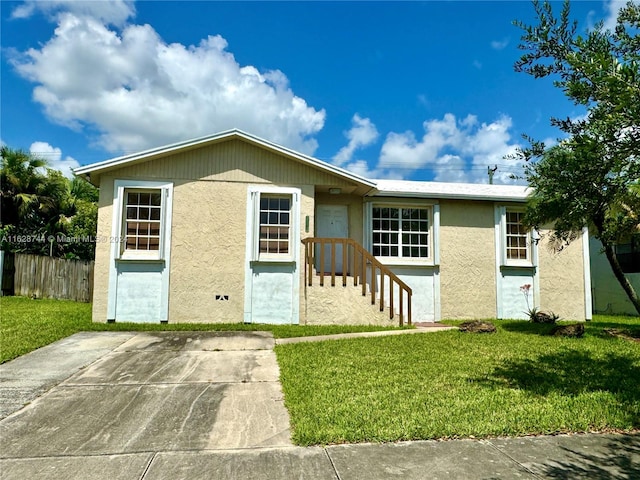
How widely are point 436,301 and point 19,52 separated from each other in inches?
494

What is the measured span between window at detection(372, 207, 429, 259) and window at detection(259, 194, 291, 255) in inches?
109

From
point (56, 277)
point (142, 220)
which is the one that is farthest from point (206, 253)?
point (56, 277)

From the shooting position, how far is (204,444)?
11.0ft

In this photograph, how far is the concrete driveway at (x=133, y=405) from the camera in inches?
128

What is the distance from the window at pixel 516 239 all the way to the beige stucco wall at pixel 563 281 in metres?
0.40

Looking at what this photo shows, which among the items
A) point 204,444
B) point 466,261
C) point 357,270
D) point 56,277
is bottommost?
point 204,444

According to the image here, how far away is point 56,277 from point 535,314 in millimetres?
15910

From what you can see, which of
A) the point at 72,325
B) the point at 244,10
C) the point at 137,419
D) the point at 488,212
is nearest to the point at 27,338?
the point at 72,325

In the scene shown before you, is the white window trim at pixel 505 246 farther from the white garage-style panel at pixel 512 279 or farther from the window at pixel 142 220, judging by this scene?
the window at pixel 142 220

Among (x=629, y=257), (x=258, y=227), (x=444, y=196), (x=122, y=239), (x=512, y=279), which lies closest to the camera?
(x=122, y=239)

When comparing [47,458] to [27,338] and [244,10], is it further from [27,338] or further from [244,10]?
[244,10]

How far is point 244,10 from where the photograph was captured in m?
8.69

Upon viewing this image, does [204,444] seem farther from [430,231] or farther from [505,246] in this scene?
[505,246]

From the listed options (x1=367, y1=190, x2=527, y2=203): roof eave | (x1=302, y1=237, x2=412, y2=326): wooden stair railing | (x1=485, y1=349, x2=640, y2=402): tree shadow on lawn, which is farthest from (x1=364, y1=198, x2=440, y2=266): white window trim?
(x1=485, y1=349, x2=640, y2=402): tree shadow on lawn
